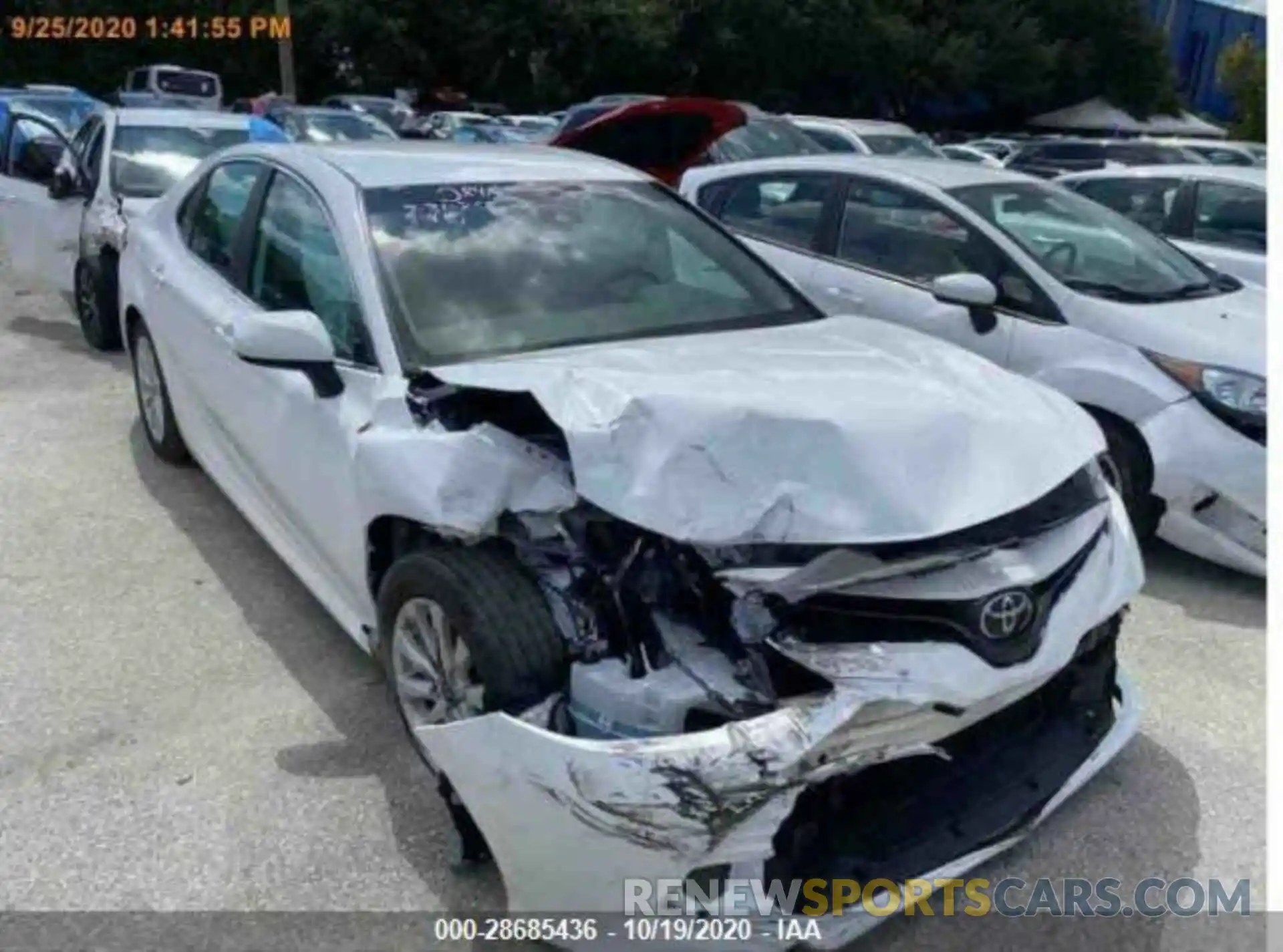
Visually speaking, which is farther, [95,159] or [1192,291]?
[95,159]

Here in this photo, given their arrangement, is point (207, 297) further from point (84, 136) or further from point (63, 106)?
point (63, 106)

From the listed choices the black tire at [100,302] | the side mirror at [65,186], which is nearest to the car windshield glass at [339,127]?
the side mirror at [65,186]

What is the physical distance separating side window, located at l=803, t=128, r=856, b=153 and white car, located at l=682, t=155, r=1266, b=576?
299 inches

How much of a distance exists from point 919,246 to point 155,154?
5.19 metres

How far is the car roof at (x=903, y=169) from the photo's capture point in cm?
543

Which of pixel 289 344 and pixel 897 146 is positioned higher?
pixel 289 344

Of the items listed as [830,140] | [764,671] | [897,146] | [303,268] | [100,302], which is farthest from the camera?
[897,146]

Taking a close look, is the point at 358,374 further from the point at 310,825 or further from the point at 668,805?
the point at 668,805

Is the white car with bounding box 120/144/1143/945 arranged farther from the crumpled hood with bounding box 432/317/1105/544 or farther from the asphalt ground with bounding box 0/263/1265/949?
the asphalt ground with bounding box 0/263/1265/949

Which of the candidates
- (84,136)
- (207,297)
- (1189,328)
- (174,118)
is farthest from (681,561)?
(84,136)

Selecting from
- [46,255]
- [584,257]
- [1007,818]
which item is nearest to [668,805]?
[1007,818]

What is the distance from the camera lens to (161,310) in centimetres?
461

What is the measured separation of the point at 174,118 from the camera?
7949mm

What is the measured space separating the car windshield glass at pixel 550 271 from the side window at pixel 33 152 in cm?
562
